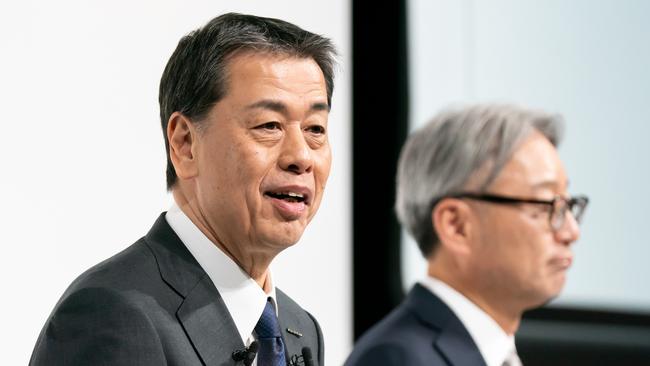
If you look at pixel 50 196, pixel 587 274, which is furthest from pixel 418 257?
pixel 50 196

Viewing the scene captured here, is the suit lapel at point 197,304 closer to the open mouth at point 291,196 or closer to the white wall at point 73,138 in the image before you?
the open mouth at point 291,196

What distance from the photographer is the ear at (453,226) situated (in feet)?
5.91

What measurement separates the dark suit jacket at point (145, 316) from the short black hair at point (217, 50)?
1.00ft

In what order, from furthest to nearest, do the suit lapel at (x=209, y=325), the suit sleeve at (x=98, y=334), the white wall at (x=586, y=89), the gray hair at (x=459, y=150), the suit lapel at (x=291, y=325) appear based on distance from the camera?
the white wall at (x=586, y=89)
the suit lapel at (x=291, y=325)
the suit lapel at (x=209, y=325)
the suit sleeve at (x=98, y=334)
the gray hair at (x=459, y=150)

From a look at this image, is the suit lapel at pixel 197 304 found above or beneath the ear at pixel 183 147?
beneath

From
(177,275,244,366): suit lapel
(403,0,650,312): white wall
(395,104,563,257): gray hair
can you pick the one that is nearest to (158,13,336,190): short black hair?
(177,275,244,366): suit lapel

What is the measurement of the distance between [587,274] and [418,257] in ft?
2.66

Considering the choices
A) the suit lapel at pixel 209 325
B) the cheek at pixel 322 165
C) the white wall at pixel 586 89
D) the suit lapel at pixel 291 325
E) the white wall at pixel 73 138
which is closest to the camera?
the suit lapel at pixel 209 325

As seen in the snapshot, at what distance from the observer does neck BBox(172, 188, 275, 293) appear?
8.77ft

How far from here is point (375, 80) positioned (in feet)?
17.9

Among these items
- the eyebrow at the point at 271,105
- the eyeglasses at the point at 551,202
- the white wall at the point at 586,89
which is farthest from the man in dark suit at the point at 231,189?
the white wall at the point at 586,89

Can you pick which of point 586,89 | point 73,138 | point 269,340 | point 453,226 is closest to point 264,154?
point 269,340

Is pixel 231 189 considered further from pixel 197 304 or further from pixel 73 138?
pixel 73 138

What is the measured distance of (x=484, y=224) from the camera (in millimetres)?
1795
